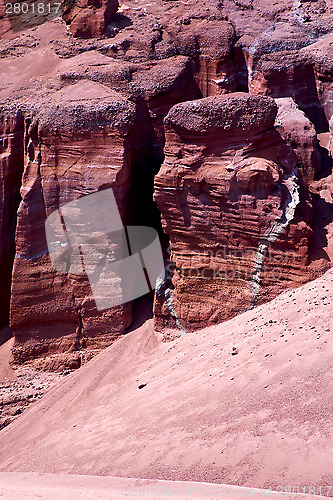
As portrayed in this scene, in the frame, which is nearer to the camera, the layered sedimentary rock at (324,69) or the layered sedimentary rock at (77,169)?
the layered sedimentary rock at (77,169)

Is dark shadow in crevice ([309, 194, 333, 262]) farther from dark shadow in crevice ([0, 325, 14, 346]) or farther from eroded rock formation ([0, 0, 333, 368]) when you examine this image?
dark shadow in crevice ([0, 325, 14, 346])

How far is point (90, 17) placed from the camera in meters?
14.0

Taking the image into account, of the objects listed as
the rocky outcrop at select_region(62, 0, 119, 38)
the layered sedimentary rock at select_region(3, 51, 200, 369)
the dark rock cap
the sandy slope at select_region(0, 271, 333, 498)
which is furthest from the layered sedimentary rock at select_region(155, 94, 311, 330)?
the rocky outcrop at select_region(62, 0, 119, 38)

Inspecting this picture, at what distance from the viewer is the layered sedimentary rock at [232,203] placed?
32.0 ft

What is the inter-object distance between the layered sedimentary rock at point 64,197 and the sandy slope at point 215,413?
4.95 ft

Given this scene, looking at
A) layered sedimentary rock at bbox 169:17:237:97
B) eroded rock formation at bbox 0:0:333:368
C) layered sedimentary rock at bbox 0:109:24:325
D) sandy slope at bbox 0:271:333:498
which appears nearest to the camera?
sandy slope at bbox 0:271:333:498

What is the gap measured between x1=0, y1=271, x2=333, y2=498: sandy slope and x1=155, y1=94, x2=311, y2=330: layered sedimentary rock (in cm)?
63

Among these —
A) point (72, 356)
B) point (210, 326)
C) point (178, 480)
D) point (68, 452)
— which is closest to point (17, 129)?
point (72, 356)

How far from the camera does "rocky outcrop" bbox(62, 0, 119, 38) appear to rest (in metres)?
14.0

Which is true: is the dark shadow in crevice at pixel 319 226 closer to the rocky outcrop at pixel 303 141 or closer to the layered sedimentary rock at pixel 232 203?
the layered sedimentary rock at pixel 232 203

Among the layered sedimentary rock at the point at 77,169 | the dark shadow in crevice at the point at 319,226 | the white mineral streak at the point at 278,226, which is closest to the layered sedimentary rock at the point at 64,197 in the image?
the layered sedimentary rock at the point at 77,169

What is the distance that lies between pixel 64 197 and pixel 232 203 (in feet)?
11.4

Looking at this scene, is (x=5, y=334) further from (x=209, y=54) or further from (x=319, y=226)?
(x=209, y=54)

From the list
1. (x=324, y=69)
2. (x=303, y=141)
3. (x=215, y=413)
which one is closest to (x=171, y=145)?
(x=303, y=141)
